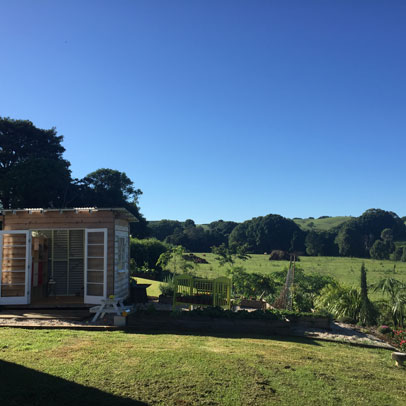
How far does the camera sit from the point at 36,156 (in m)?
29.7

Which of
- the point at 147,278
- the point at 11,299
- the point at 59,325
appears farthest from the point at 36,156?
the point at 59,325

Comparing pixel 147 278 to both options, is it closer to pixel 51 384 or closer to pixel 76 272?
pixel 76 272

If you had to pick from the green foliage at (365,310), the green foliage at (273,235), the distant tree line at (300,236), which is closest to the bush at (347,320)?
the green foliage at (365,310)

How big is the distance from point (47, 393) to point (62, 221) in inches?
279

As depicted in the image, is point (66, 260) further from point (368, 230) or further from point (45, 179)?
point (368, 230)

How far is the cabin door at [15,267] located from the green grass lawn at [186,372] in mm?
3412

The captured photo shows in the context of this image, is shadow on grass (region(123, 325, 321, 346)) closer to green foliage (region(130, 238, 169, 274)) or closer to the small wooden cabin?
the small wooden cabin

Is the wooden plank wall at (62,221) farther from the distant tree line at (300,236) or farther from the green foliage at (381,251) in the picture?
the distant tree line at (300,236)

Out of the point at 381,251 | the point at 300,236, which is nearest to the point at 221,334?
the point at 381,251

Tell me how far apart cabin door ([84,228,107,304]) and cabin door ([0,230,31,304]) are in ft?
5.68

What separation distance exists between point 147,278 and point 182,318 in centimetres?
1149

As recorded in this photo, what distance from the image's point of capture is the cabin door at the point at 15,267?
1034cm

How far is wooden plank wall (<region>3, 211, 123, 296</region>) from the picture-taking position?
1052 cm

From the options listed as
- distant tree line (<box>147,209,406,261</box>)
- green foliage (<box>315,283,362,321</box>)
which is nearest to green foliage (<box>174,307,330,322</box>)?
green foliage (<box>315,283,362,321</box>)
